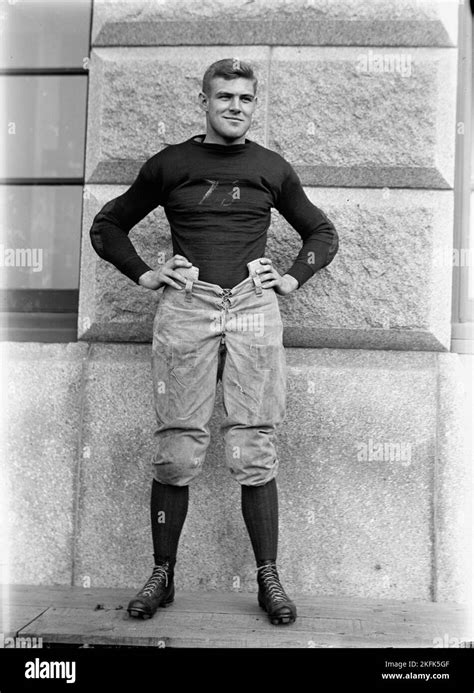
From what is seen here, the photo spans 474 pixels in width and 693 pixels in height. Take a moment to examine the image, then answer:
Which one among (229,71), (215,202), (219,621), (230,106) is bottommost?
(219,621)

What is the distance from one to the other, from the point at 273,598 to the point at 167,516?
21.5 inches

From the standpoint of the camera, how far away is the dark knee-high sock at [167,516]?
363cm

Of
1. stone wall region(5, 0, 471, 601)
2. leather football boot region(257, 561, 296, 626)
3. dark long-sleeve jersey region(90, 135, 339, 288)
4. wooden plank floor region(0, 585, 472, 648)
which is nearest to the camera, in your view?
wooden plank floor region(0, 585, 472, 648)

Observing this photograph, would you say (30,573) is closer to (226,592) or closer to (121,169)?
(226,592)

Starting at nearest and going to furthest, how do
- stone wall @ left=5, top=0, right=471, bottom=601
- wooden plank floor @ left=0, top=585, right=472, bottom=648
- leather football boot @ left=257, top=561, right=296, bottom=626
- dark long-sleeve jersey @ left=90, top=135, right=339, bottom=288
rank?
wooden plank floor @ left=0, top=585, right=472, bottom=648
leather football boot @ left=257, top=561, right=296, bottom=626
dark long-sleeve jersey @ left=90, top=135, right=339, bottom=288
stone wall @ left=5, top=0, right=471, bottom=601

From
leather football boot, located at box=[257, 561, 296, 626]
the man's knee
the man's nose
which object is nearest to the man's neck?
the man's nose

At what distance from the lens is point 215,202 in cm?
360

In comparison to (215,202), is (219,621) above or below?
below

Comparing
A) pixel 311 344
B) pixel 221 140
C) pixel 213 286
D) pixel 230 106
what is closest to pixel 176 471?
pixel 213 286

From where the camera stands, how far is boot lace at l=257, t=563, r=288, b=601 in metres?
3.55

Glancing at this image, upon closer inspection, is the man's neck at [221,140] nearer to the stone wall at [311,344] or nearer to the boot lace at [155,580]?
the stone wall at [311,344]

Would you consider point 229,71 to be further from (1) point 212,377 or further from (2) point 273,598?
(2) point 273,598

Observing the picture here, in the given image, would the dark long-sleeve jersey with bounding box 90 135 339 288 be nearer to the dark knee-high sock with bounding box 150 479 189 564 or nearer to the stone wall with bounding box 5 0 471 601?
the stone wall with bounding box 5 0 471 601

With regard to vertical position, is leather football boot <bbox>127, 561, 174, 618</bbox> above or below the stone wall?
below
